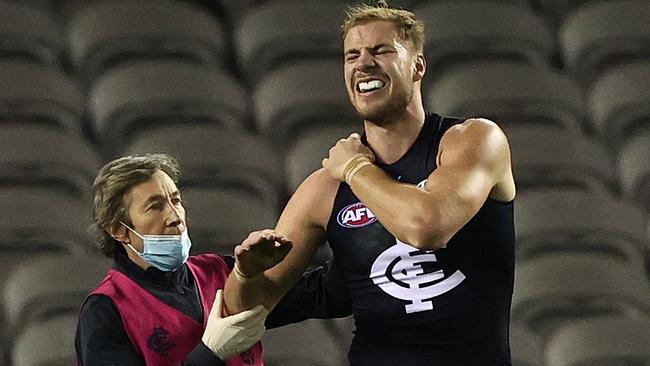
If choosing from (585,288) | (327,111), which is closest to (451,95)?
(327,111)

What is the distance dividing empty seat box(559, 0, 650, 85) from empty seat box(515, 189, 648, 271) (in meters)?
0.73

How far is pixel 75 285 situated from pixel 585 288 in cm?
141

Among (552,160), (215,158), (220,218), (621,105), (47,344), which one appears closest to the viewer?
(47,344)

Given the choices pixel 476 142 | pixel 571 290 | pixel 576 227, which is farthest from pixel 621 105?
pixel 476 142

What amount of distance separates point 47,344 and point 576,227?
62.6 inches

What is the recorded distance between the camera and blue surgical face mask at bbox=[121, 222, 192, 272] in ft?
10.7

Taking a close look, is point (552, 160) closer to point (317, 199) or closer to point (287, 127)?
point (287, 127)

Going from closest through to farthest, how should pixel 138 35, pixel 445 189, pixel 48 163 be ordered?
pixel 445 189 < pixel 48 163 < pixel 138 35

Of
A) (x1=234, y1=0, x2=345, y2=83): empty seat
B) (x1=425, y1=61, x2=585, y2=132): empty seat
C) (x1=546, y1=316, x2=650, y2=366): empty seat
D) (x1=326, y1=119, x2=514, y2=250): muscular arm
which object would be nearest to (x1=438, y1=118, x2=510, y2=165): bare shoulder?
(x1=326, y1=119, x2=514, y2=250): muscular arm

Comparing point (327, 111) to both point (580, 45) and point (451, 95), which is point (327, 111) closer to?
point (451, 95)

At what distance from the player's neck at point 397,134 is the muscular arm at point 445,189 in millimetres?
66

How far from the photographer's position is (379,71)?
122 inches

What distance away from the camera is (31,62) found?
16.9ft

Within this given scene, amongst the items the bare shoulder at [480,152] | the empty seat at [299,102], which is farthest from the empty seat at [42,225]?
the bare shoulder at [480,152]
